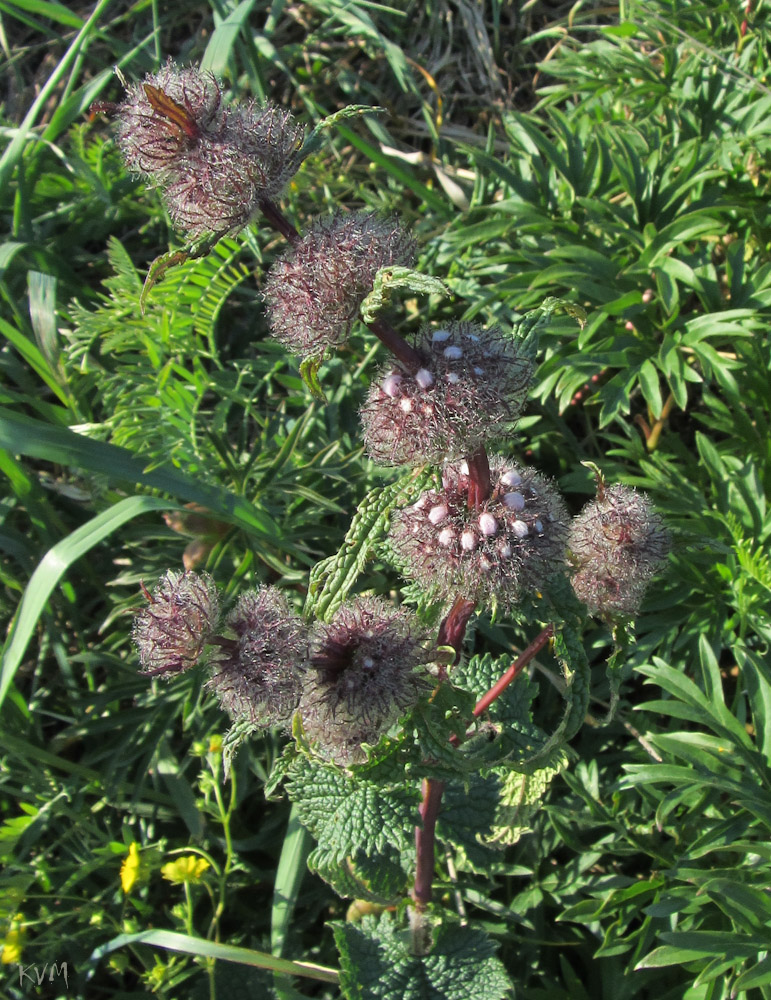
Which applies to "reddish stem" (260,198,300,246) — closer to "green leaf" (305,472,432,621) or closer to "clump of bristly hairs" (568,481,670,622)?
"green leaf" (305,472,432,621)

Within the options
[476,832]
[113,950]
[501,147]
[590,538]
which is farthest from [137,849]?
[501,147]

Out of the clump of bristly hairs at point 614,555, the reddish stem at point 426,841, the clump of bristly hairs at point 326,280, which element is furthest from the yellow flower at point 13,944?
the clump of bristly hairs at point 326,280

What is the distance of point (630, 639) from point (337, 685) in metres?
0.59

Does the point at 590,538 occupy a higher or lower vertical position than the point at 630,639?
higher

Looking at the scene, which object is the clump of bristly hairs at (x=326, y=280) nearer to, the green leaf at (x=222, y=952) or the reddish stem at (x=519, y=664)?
the reddish stem at (x=519, y=664)

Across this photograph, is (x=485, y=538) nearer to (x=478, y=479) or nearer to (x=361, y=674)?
(x=478, y=479)

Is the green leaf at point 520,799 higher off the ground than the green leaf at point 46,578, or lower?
lower

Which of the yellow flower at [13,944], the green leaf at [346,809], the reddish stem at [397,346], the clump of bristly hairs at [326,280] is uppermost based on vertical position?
the clump of bristly hairs at [326,280]

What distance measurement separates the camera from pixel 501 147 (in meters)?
3.45

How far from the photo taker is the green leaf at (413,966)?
196cm

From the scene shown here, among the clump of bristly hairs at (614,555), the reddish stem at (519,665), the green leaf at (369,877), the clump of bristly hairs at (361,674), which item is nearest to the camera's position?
the clump of bristly hairs at (361,674)

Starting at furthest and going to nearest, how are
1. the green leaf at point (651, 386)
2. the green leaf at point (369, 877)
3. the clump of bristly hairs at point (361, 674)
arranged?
the green leaf at point (651, 386) < the green leaf at point (369, 877) < the clump of bristly hairs at point (361, 674)

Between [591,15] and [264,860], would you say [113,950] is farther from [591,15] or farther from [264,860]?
[591,15]

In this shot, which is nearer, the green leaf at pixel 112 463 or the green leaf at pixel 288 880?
the green leaf at pixel 112 463
